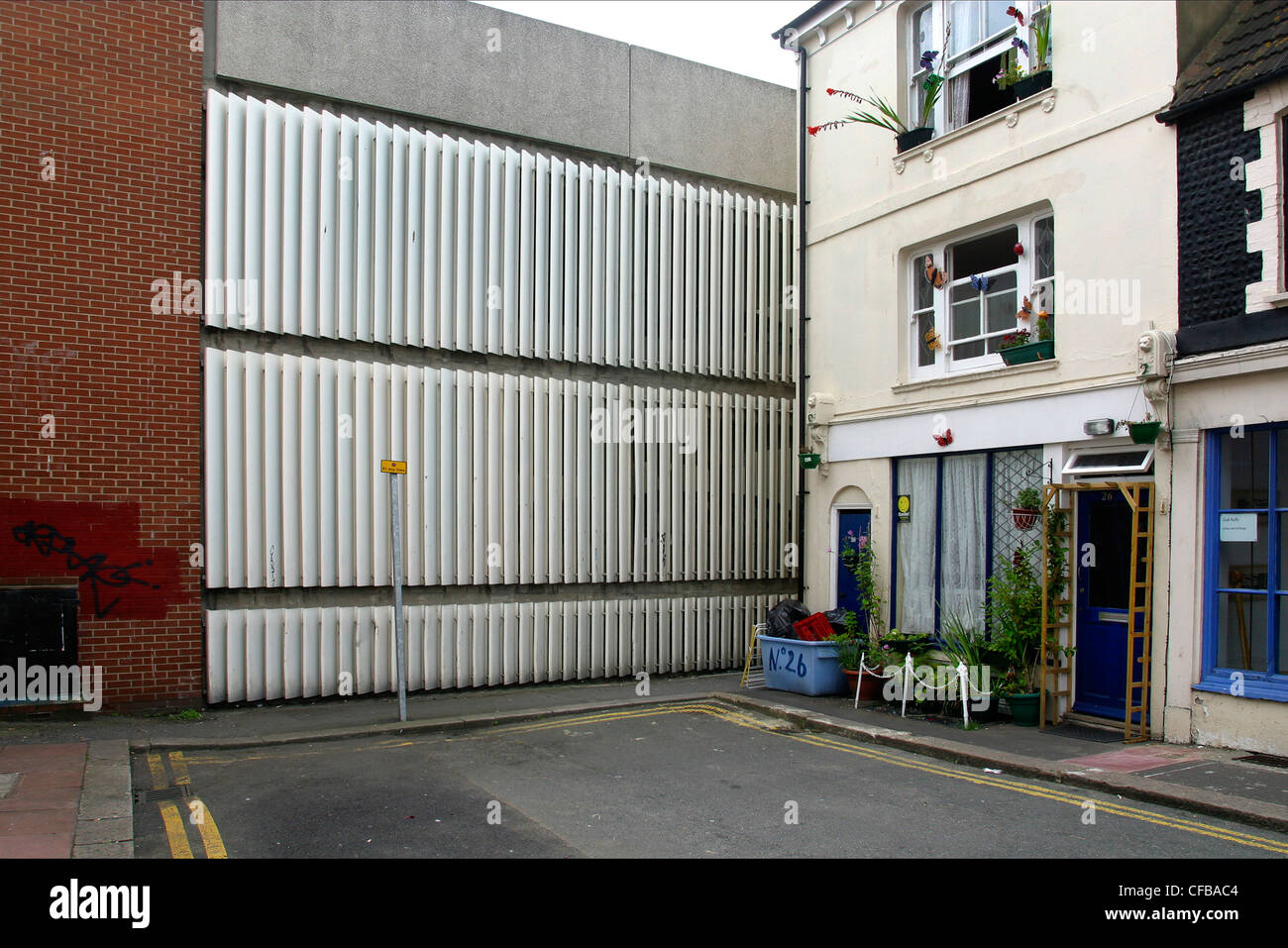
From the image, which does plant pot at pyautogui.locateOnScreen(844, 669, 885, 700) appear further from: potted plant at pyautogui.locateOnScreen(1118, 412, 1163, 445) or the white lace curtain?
potted plant at pyautogui.locateOnScreen(1118, 412, 1163, 445)

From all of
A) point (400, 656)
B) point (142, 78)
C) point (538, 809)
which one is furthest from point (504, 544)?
point (142, 78)

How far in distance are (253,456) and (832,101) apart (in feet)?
30.0

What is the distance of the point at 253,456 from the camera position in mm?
11617

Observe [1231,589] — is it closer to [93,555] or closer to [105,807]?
[105,807]

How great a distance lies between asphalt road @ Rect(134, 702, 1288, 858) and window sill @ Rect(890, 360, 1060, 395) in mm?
4467

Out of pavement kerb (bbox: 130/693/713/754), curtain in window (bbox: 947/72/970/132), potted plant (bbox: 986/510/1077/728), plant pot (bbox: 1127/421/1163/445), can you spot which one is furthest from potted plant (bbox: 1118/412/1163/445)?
pavement kerb (bbox: 130/693/713/754)

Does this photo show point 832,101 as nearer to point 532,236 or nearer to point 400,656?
point 532,236

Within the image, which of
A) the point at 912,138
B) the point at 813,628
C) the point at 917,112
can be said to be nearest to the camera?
the point at 813,628

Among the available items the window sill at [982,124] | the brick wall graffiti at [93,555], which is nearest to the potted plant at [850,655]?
the window sill at [982,124]

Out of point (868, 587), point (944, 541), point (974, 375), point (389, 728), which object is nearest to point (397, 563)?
point (389, 728)

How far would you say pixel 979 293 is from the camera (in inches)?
479

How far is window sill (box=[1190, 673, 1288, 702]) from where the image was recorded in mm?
8727

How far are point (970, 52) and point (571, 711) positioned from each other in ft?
30.2

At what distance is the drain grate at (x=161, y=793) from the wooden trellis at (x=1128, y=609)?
26.4ft
